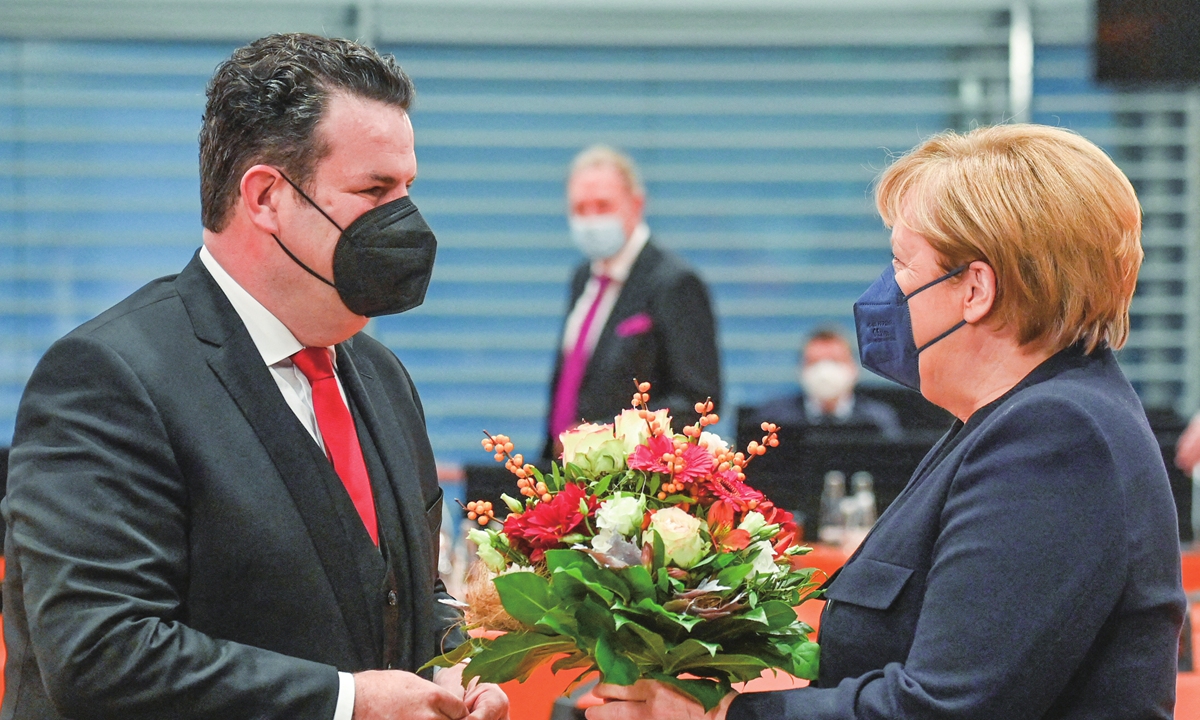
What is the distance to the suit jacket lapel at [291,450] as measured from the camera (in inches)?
69.0

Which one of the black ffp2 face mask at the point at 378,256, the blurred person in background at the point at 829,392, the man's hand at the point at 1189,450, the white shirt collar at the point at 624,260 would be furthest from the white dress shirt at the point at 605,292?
the black ffp2 face mask at the point at 378,256

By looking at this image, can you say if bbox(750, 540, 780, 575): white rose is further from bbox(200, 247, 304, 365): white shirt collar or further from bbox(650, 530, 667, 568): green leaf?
bbox(200, 247, 304, 365): white shirt collar

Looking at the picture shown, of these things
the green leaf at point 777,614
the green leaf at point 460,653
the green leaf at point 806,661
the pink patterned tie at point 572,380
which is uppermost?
the green leaf at point 777,614

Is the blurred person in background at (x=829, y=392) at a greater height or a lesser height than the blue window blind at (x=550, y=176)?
lesser

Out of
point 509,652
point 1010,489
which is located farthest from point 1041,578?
point 509,652

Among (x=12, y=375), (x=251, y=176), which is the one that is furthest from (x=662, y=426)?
(x=12, y=375)

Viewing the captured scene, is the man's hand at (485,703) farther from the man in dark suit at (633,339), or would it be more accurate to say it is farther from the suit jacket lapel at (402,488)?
the man in dark suit at (633,339)

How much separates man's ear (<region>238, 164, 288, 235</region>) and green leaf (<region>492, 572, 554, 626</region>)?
0.67m

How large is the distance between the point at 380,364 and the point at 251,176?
451 mm

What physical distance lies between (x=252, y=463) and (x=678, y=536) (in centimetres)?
62

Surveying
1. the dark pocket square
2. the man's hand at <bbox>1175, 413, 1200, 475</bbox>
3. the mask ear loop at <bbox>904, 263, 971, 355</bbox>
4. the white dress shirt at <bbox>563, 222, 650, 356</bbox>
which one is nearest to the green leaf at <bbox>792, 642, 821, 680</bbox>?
the mask ear loop at <bbox>904, 263, 971, 355</bbox>

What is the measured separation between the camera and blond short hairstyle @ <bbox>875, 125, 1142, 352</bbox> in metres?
1.54

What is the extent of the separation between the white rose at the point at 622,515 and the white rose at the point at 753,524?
5.9 inches

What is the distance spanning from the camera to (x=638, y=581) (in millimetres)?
1529
